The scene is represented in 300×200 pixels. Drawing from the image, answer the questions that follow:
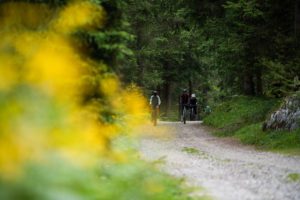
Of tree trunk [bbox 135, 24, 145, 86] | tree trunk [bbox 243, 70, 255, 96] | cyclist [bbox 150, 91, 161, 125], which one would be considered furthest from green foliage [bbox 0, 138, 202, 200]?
tree trunk [bbox 135, 24, 145, 86]

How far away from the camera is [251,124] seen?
2366 cm

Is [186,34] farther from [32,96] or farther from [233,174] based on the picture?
[32,96]

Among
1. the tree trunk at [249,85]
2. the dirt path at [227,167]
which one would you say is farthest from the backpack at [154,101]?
the dirt path at [227,167]

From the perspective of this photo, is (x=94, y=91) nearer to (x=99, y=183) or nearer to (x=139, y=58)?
(x=99, y=183)

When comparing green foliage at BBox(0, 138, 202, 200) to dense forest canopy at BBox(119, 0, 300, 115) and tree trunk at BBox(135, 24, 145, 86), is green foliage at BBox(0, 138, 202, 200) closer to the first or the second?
dense forest canopy at BBox(119, 0, 300, 115)

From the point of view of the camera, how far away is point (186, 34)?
3909 centimetres

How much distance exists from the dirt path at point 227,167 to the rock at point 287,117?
4.95ft

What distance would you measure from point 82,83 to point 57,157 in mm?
5977

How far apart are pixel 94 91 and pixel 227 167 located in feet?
16.2

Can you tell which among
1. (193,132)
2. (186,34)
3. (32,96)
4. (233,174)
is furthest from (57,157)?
(186,34)

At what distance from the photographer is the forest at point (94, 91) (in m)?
3.90

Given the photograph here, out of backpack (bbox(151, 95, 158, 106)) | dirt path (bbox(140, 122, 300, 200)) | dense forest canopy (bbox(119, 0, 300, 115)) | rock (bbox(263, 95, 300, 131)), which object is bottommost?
dirt path (bbox(140, 122, 300, 200))

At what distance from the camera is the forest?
390cm

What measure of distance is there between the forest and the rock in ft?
1.45
